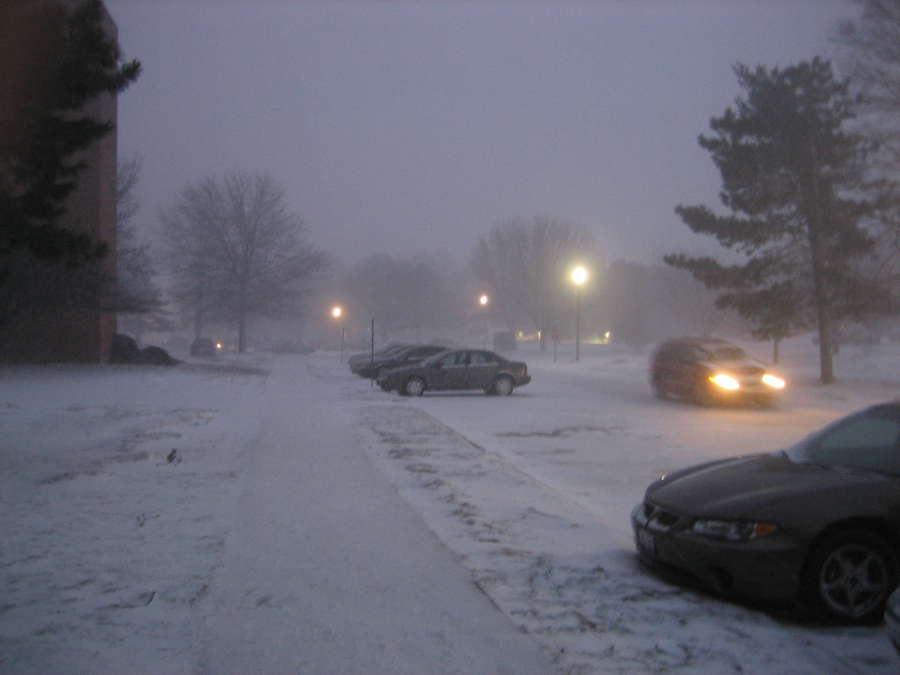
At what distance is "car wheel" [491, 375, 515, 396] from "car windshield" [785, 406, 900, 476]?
1753 centimetres

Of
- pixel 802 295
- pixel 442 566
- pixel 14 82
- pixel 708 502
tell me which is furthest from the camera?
pixel 802 295

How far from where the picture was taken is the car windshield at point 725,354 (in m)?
21.5

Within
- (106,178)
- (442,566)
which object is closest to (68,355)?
(106,178)

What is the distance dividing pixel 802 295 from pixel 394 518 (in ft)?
73.3

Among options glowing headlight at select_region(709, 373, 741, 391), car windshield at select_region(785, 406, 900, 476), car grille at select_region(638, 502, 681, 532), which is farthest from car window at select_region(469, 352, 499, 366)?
car grille at select_region(638, 502, 681, 532)

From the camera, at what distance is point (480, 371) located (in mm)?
24422

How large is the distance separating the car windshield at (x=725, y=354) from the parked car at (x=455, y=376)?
5.43 metres

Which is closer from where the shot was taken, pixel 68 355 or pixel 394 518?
pixel 394 518

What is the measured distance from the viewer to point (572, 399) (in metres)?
23.2

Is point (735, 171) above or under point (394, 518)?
above

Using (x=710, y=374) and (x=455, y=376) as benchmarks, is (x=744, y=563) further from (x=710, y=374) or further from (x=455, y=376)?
(x=455, y=376)

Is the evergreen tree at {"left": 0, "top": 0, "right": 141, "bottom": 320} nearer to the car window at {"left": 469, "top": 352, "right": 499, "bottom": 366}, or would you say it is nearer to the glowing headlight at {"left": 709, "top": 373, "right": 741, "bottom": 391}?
the car window at {"left": 469, "top": 352, "right": 499, "bottom": 366}

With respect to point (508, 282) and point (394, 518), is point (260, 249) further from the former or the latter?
point (394, 518)

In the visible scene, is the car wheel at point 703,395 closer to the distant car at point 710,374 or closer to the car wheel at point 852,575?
the distant car at point 710,374
